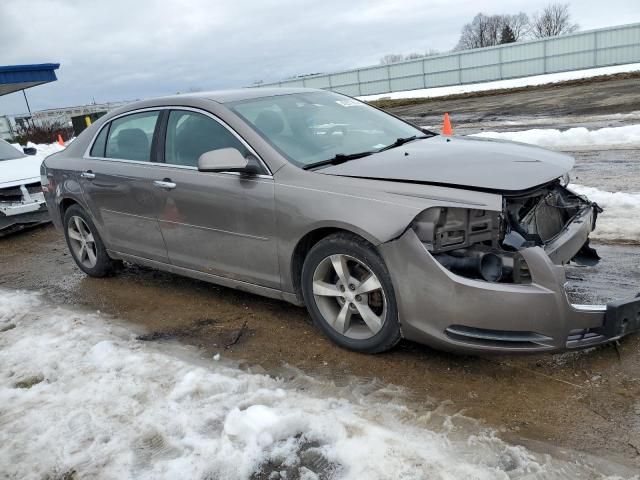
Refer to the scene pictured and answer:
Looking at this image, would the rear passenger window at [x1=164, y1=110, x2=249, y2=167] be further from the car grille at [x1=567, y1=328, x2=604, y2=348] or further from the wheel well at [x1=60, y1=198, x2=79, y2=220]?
the car grille at [x1=567, y1=328, x2=604, y2=348]

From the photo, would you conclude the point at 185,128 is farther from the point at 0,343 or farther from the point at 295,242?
the point at 0,343

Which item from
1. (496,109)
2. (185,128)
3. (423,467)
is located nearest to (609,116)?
(496,109)

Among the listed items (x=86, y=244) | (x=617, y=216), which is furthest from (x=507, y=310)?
(x=86, y=244)

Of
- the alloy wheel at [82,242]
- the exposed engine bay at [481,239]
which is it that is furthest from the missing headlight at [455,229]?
the alloy wheel at [82,242]

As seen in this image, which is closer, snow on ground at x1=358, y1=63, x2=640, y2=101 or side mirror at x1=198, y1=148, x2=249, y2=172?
side mirror at x1=198, y1=148, x2=249, y2=172

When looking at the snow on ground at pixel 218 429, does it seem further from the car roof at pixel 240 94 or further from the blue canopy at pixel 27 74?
the blue canopy at pixel 27 74

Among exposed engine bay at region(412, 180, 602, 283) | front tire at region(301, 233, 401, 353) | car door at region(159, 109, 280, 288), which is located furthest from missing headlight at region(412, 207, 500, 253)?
car door at region(159, 109, 280, 288)

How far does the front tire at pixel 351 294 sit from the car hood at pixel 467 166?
459 millimetres

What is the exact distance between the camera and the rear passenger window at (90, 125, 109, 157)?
528 cm

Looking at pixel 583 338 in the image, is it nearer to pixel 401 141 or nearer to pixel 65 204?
pixel 401 141

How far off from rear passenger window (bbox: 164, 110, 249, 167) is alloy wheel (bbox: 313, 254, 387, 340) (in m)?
1.08

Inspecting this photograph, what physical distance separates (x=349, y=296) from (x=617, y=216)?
3557 mm

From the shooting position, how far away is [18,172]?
828 centimetres

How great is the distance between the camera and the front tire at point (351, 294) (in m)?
3.33
